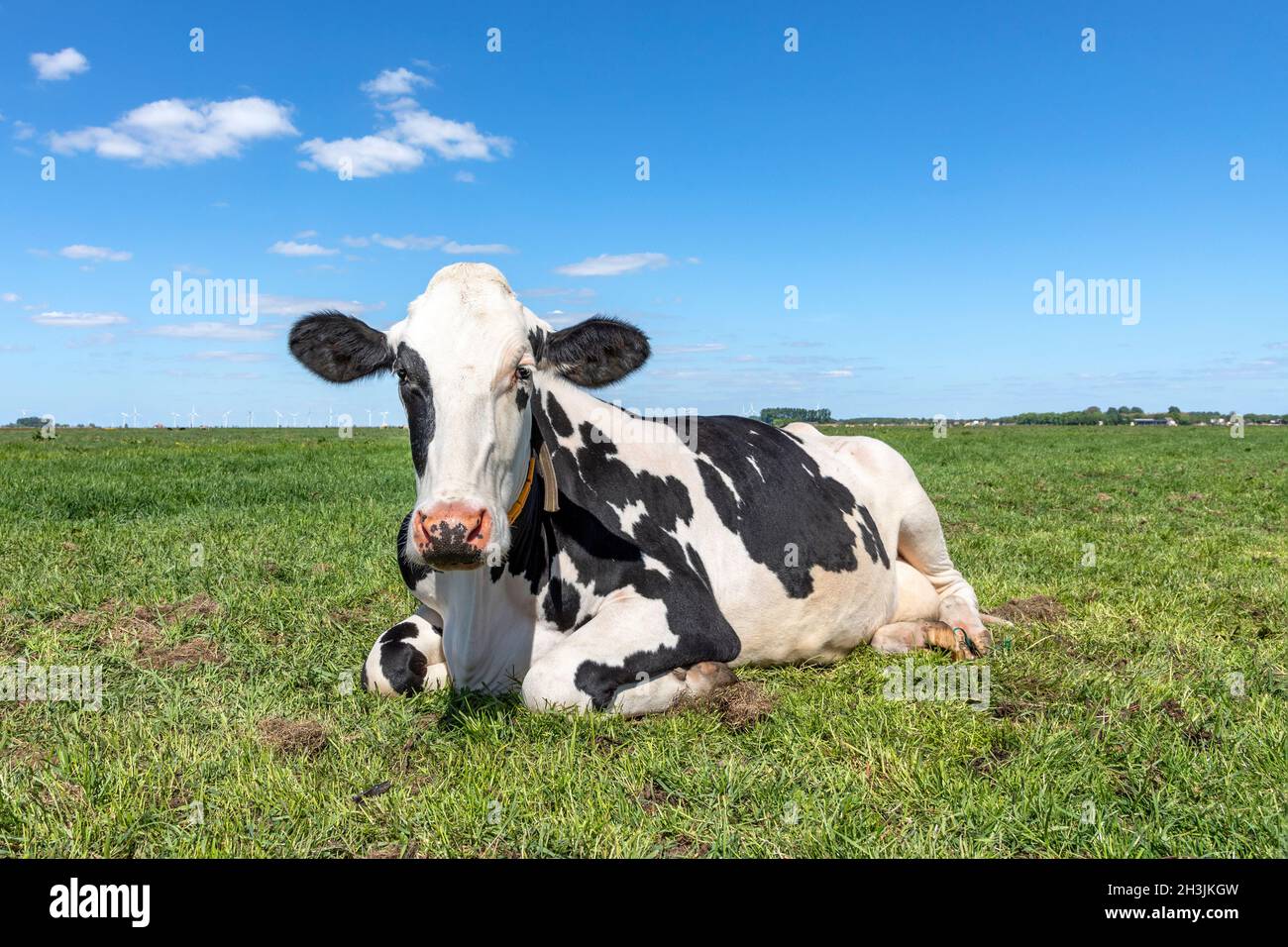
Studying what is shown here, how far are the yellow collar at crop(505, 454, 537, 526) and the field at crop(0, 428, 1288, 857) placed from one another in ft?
3.16

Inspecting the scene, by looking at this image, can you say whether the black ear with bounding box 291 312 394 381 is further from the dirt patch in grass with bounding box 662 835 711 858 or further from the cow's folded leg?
the cow's folded leg

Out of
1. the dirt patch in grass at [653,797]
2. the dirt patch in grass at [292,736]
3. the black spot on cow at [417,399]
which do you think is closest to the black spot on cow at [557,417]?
the black spot on cow at [417,399]

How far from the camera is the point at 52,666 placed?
16.8 ft

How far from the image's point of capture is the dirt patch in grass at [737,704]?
13.9ft

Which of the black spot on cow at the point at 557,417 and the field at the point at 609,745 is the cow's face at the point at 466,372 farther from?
the field at the point at 609,745

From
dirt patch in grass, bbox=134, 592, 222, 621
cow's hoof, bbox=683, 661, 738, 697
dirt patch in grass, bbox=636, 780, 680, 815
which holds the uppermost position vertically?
dirt patch in grass, bbox=134, 592, 222, 621

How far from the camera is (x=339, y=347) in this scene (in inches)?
170

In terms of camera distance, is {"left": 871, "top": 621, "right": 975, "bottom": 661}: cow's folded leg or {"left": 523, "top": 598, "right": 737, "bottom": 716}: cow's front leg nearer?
{"left": 523, "top": 598, "right": 737, "bottom": 716}: cow's front leg

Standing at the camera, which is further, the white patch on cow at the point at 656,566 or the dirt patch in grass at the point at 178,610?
the dirt patch in grass at the point at 178,610

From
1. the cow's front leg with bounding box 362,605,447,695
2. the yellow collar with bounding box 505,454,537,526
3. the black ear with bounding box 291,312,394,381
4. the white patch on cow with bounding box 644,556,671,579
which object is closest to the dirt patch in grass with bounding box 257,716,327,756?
the cow's front leg with bounding box 362,605,447,695

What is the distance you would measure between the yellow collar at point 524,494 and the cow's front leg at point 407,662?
113 centimetres

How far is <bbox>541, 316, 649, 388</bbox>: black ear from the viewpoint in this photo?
430 centimetres

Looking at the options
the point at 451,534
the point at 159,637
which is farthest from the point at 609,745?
the point at 159,637

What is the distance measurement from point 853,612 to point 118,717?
422 cm
